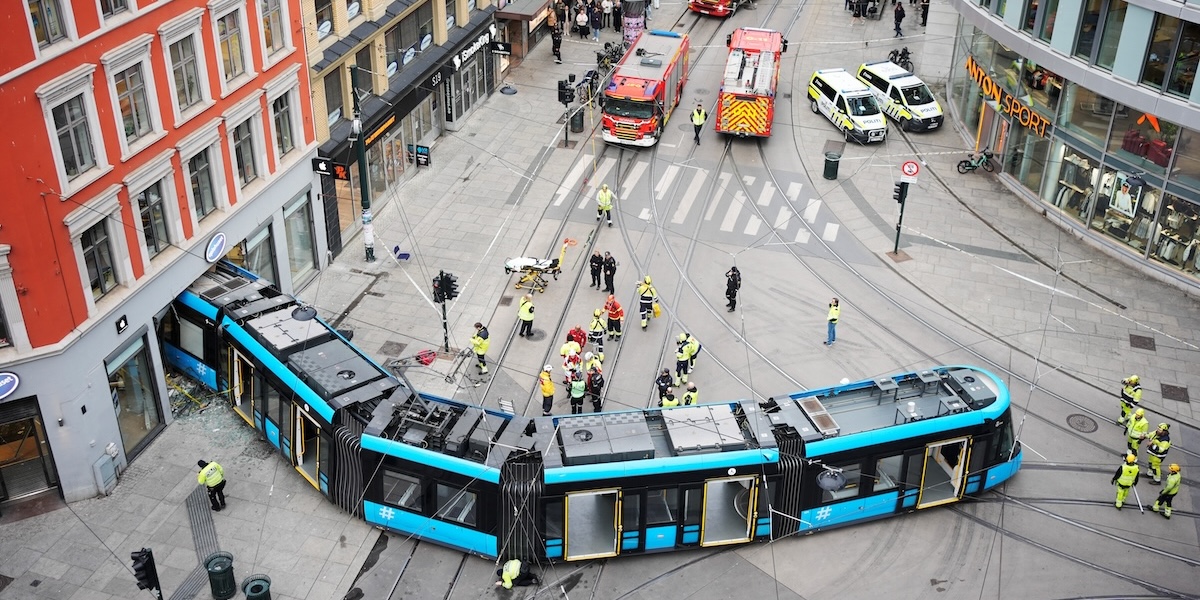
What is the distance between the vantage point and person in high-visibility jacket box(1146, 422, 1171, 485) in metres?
28.4

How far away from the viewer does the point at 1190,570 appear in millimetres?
26719

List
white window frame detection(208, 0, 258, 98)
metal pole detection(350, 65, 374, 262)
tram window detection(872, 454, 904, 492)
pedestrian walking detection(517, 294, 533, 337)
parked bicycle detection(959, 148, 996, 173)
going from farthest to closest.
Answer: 1. parked bicycle detection(959, 148, 996, 173)
2. metal pole detection(350, 65, 374, 262)
3. pedestrian walking detection(517, 294, 533, 337)
4. white window frame detection(208, 0, 258, 98)
5. tram window detection(872, 454, 904, 492)

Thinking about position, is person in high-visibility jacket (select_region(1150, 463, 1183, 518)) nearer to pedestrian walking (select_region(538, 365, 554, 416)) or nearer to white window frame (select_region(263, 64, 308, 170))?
pedestrian walking (select_region(538, 365, 554, 416))

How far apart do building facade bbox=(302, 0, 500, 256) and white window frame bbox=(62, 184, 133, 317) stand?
10.0 m

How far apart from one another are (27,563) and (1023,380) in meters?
26.6

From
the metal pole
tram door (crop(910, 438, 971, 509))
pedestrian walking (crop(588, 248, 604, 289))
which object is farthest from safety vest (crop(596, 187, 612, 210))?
tram door (crop(910, 438, 971, 509))

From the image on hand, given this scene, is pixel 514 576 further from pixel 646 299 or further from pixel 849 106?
pixel 849 106

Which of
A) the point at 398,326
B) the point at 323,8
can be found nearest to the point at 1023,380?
the point at 398,326

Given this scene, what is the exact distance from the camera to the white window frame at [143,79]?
2642 cm

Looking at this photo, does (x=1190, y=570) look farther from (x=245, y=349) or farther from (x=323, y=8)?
(x=323, y=8)

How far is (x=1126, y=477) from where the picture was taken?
27.7 metres

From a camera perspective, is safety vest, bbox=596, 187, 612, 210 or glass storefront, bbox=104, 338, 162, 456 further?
safety vest, bbox=596, 187, 612, 210

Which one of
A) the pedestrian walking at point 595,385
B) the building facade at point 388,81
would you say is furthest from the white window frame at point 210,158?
the pedestrian walking at point 595,385

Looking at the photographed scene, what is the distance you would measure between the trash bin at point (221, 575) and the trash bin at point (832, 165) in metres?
28.2
